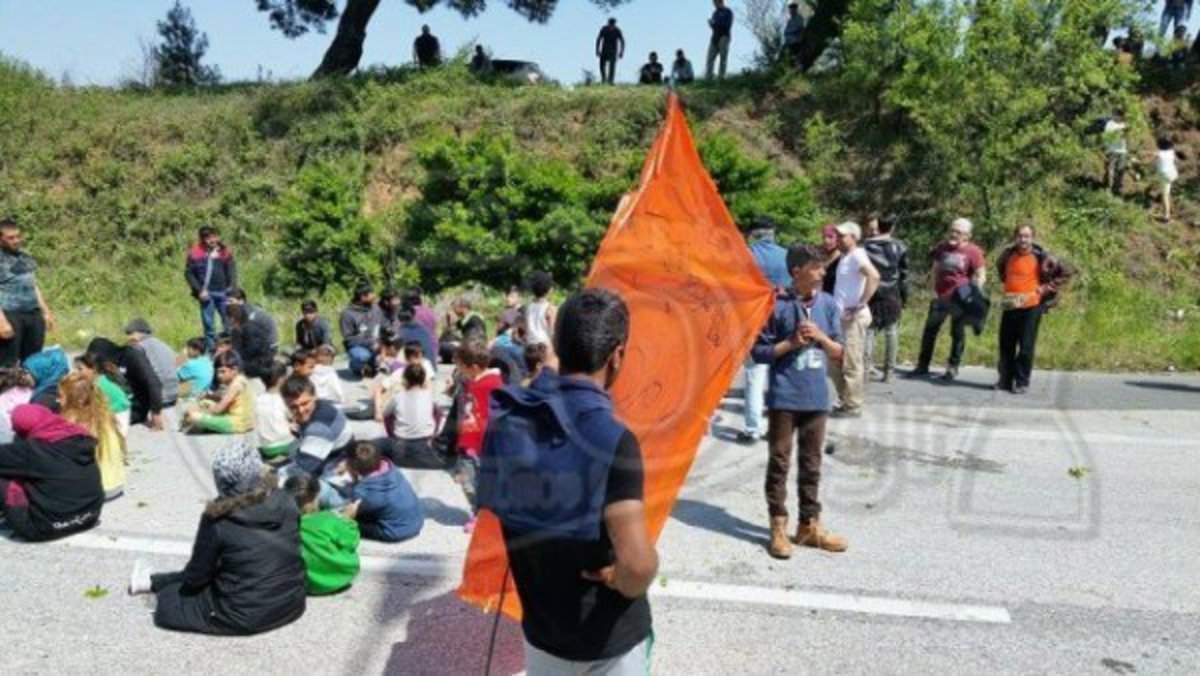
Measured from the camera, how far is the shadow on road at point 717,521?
5.95 metres

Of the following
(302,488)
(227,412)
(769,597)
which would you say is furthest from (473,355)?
(227,412)

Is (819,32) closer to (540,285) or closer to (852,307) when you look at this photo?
(852,307)

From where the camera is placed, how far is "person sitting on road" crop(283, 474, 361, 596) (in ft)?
16.4

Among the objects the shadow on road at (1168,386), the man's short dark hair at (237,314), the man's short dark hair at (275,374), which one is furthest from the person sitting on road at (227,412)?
the shadow on road at (1168,386)

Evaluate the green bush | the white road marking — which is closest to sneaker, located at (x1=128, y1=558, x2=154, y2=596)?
the white road marking

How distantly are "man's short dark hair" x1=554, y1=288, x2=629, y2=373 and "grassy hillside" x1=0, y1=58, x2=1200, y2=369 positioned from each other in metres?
9.96

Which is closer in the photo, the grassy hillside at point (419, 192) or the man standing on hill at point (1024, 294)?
the man standing on hill at point (1024, 294)

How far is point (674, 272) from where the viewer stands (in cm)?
470

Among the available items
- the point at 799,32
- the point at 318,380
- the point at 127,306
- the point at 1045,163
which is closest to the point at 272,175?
the point at 127,306

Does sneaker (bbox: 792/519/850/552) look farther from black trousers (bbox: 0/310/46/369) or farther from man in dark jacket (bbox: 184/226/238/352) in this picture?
man in dark jacket (bbox: 184/226/238/352)

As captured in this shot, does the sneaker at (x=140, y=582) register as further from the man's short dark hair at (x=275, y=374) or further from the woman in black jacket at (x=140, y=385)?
the woman in black jacket at (x=140, y=385)

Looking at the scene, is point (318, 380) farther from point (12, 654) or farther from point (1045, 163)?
point (1045, 163)

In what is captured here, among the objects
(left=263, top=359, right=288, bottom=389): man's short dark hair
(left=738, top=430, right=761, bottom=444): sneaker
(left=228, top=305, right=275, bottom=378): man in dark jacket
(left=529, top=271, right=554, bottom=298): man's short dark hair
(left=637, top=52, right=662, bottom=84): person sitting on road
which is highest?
(left=637, top=52, right=662, bottom=84): person sitting on road

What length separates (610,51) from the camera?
2186cm
